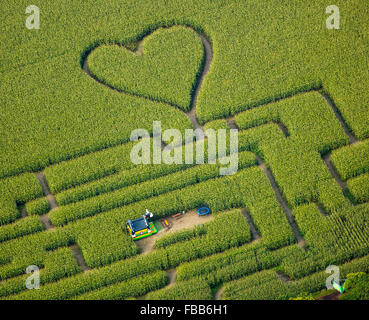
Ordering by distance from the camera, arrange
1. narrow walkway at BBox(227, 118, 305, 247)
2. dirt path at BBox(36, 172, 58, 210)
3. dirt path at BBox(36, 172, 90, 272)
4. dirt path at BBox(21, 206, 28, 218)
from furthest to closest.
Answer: dirt path at BBox(36, 172, 58, 210), dirt path at BBox(21, 206, 28, 218), narrow walkway at BBox(227, 118, 305, 247), dirt path at BBox(36, 172, 90, 272)

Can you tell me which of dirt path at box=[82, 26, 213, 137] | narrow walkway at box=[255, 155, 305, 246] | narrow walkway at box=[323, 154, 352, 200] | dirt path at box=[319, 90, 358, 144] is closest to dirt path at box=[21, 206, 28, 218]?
dirt path at box=[82, 26, 213, 137]

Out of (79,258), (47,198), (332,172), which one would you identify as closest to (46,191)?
(47,198)

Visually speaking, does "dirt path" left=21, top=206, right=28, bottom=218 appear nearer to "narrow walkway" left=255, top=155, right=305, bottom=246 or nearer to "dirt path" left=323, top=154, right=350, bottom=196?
"narrow walkway" left=255, top=155, right=305, bottom=246

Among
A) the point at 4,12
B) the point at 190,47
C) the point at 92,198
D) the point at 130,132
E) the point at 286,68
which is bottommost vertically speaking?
the point at 92,198

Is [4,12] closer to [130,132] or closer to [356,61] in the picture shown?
[130,132]

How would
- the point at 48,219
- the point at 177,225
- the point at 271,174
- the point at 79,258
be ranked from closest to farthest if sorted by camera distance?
1. the point at 79,258
2. the point at 177,225
3. the point at 48,219
4. the point at 271,174

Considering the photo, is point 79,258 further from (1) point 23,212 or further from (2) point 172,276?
(2) point 172,276

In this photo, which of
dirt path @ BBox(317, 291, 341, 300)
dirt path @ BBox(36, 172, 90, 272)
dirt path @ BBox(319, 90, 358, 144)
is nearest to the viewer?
dirt path @ BBox(317, 291, 341, 300)

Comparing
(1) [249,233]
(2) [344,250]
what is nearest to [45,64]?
(1) [249,233]

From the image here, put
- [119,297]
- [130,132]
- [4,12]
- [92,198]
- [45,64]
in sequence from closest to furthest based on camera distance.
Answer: [119,297] → [92,198] → [130,132] → [45,64] → [4,12]
